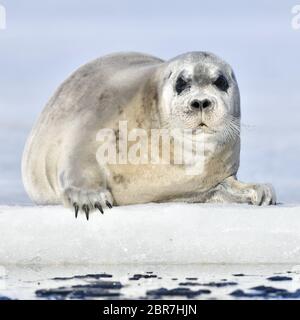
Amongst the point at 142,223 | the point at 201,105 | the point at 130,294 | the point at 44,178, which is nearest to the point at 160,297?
the point at 130,294

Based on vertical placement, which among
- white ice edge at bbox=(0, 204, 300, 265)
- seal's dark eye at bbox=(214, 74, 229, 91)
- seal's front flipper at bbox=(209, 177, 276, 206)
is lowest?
white ice edge at bbox=(0, 204, 300, 265)

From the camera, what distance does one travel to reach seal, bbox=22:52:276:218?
6.86 m

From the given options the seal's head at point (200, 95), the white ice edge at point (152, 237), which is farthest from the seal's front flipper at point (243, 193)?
the white ice edge at point (152, 237)

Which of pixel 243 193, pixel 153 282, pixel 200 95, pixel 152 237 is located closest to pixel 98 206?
pixel 152 237

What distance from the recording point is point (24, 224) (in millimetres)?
6598

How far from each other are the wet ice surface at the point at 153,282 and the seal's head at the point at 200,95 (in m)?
1.07

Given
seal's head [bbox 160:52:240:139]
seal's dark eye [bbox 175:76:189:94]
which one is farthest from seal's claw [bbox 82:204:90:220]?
seal's dark eye [bbox 175:76:189:94]

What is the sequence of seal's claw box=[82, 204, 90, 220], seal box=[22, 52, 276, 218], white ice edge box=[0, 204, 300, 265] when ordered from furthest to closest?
seal box=[22, 52, 276, 218] < seal's claw box=[82, 204, 90, 220] < white ice edge box=[0, 204, 300, 265]

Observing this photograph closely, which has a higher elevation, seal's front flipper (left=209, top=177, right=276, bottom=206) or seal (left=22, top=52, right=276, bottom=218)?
seal (left=22, top=52, right=276, bottom=218)

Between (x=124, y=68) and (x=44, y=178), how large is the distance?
114 cm

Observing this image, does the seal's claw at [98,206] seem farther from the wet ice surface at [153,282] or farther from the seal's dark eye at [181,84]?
the seal's dark eye at [181,84]

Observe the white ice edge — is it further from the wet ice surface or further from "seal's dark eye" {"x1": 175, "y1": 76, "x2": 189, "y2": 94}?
"seal's dark eye" {"x1": 175, "y1": 76, "x2": 189, "y2": 94}

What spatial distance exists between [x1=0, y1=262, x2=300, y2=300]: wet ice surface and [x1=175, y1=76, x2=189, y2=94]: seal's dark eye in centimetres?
131

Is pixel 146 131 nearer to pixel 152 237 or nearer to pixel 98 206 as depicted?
pixel 98 206
